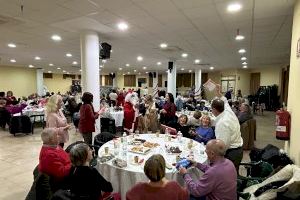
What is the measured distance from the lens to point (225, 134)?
2.84 m

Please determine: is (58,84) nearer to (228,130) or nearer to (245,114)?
(245,114)

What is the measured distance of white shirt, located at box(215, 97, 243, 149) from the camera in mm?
2842

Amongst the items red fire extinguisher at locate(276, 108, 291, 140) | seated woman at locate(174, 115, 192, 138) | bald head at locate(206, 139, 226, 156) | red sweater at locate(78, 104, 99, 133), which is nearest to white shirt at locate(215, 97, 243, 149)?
bald head at locate(206, 139, 226, 156)

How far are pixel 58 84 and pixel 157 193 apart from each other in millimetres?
22599

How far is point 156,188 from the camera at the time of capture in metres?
1.69

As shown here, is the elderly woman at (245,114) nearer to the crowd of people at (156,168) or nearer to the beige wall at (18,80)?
the crowd of people at (156,168)

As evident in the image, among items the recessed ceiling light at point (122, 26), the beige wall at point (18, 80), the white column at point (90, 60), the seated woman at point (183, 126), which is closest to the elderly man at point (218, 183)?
the seated woman at point (183, 126)

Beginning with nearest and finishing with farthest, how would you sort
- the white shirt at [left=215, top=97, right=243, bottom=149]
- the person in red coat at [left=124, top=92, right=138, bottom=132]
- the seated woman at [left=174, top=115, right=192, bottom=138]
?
the white shirt at [left=215, top=97, right=243, bottom=149]
the seated woman at [left=174, top=115, right=192, bottom=138]
the person in red coat at [left=124, top=92, right=138, bottom=132]

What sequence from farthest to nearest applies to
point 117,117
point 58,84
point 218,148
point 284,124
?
1. point 58,84
2. point 117,117
3. point 284,124
4. point 218,148

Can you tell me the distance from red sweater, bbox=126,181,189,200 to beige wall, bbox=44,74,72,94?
21.6 metres

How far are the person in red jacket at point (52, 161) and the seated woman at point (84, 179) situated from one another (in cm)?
34

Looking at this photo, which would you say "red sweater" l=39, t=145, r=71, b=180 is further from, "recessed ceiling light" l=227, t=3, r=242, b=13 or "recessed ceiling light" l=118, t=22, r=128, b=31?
"recessed ceiling light" l=227, t=3, r=242, b=13

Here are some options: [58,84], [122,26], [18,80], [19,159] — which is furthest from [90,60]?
[58,84]

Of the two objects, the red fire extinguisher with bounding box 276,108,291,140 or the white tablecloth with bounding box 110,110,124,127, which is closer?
the red fire extinguisher with bounding box 276,108,291,140
